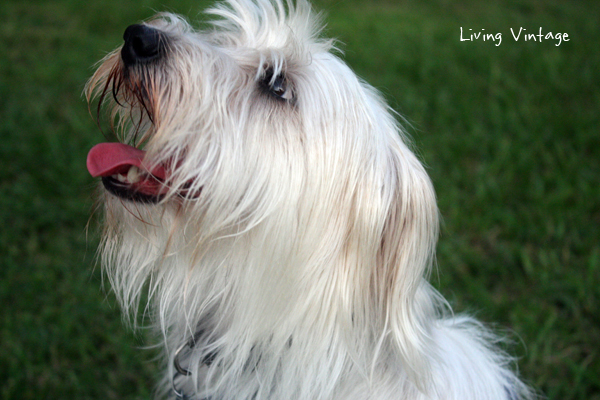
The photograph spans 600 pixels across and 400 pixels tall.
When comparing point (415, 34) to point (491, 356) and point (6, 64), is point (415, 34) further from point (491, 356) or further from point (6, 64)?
point (491, 356)

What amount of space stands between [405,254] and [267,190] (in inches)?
21.4

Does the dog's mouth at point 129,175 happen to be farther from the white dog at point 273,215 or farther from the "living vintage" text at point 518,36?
the "living vintage" text at point 518,36

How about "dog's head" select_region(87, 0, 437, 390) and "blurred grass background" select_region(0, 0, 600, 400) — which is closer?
"dog's head" select_region(87, 0, 437, 390)

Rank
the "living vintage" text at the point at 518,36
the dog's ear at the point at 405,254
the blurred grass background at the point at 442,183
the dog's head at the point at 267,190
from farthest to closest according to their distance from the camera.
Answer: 1. the "living vintage" text at the point at 518,36
2. the blurred grass background at the point at 442,183
3. the dog's ear at the point at 405,254
4. the dog's head at the point at 267,190

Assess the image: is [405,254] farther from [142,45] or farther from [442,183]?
[442,183]

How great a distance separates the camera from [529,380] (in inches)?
122

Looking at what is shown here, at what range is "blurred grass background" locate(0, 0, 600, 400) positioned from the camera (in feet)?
10.6

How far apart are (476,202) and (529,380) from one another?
1782 millimetres

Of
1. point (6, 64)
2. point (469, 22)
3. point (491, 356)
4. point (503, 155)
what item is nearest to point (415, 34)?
point (469, 22)

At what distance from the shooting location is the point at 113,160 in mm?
1916

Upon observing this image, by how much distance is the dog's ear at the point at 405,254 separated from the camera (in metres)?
1.92

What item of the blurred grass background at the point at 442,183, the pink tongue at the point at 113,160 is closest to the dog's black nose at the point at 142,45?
the pink tongue at the point at 113,160

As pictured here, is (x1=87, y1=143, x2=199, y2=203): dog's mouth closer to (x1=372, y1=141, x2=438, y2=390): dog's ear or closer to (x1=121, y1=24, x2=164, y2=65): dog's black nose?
(x1=121, y1=24, x2=164, y2=65): dog's black nose

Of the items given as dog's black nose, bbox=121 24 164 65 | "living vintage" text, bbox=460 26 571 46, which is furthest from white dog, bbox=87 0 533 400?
"living vintage" text, bbox=460 26 571 46
